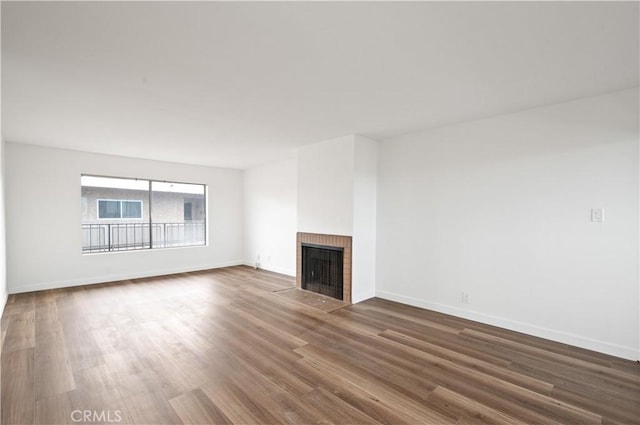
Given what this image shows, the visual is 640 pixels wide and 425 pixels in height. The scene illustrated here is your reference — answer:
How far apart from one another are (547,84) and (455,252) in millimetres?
2023

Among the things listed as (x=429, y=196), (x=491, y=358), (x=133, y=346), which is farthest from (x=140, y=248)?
(x=491, y=358)

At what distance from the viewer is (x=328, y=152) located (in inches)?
177

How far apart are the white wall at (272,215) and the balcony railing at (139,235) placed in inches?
47.1

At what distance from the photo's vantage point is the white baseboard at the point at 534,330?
8.66 ft

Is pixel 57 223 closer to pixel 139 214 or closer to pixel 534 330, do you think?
pixel 139 214

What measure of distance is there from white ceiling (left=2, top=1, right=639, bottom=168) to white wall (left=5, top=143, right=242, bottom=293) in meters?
1.42

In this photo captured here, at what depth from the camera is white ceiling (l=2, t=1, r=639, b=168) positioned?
1646 mm

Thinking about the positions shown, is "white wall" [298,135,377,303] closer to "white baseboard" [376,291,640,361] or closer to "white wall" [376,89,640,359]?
"white wall" [376,89,640,359]

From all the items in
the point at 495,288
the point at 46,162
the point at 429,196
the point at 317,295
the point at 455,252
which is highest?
the point at 46,162

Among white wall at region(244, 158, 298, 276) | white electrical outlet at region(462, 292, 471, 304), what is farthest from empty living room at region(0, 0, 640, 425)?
white wall at region(244, 158, 298, 276)

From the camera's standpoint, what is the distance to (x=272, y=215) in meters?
6.45

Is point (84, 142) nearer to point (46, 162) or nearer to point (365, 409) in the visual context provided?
point (46, 162)

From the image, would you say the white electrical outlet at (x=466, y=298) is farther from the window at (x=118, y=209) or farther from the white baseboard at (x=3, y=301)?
the window at (x=118, y=209)

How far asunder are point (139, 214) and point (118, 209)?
39 centimetres
